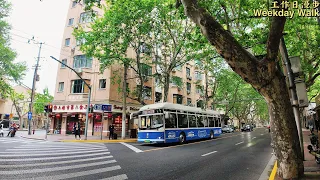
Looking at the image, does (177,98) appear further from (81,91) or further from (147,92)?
(81,91)

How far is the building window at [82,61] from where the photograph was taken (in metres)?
26.0

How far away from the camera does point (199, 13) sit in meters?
5.47

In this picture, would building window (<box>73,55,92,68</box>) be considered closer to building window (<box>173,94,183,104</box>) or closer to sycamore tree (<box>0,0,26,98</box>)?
sycamore tree (<box>0,0,26,98</box>)

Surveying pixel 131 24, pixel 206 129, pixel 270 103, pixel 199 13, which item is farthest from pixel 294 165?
pixel 131 24

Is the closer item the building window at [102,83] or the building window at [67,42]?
the building window at [102,83]

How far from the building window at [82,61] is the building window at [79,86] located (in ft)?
6.72

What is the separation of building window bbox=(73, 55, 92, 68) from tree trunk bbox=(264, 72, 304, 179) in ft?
79.6

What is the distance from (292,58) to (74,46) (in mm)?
26388

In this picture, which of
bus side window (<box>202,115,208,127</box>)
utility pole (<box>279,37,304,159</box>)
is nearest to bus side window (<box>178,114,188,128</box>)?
bus side window (<box>202,115,208,127</box>)

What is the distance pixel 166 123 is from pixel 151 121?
113 centimetres

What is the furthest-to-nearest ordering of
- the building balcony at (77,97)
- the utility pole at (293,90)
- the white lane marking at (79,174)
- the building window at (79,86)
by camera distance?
the building window at (79,86)
the building balcony at (77,97)
the utility pole at (293,90)
the white lane marking at (79,174)

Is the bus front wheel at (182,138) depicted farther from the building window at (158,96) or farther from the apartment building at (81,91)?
the building window at (158,96)

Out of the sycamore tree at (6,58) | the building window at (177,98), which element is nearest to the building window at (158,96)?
the building window at (177,98)

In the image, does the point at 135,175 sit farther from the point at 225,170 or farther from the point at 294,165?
the point at 294,165
